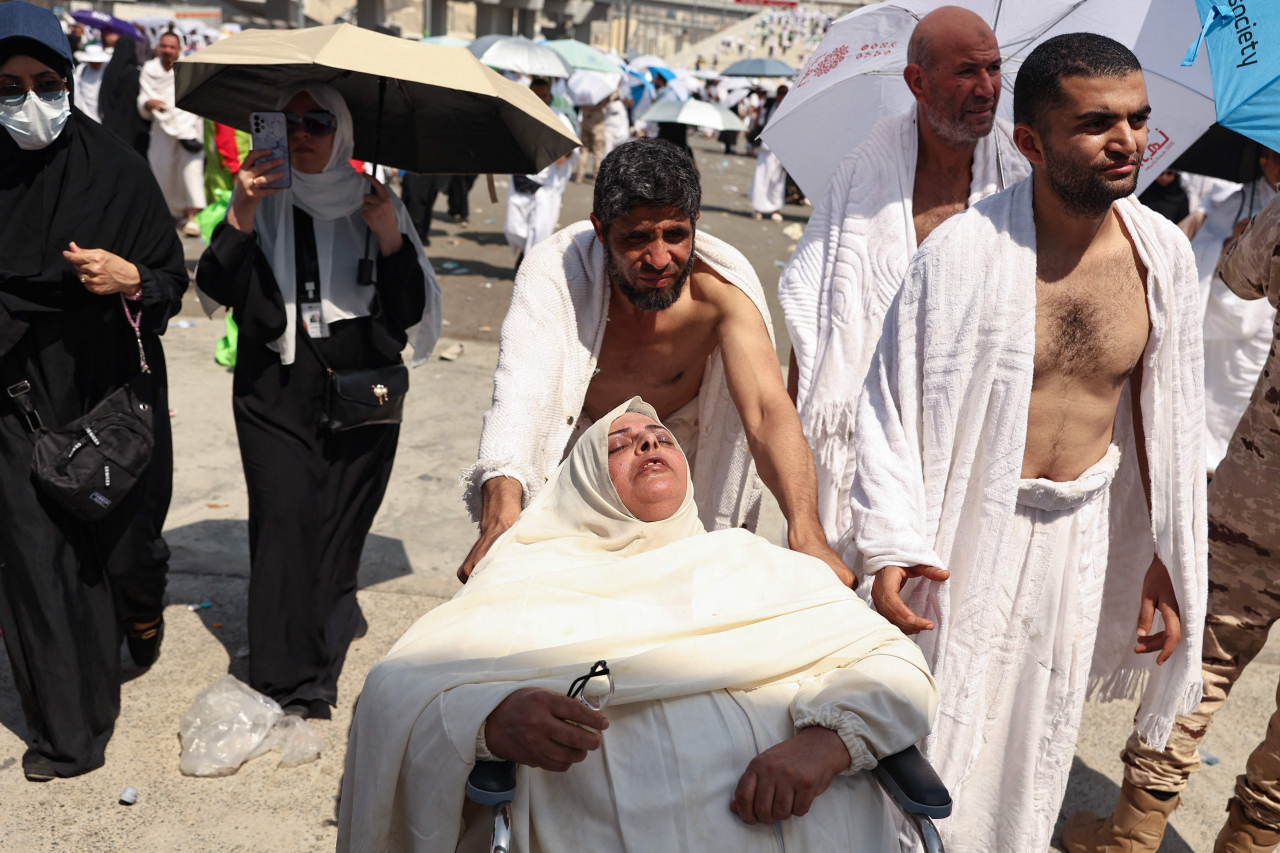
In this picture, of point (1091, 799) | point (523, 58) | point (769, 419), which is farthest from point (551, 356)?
point (523, 58)

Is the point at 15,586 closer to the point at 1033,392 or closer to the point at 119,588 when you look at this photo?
the point at 119,588

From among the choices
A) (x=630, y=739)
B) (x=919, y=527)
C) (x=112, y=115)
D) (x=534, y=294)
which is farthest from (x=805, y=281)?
(x=112, y=115)

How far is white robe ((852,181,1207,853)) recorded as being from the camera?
8.88 ft

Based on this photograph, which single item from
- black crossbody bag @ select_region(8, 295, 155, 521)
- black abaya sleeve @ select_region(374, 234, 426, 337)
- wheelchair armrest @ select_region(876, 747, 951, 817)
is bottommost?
black crossbody bag @ select_region(8, 295, 155, 521)

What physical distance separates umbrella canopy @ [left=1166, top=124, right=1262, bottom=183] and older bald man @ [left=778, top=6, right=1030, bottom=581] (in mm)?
2321

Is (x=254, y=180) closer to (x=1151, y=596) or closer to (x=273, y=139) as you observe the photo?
(x=273, y=139)

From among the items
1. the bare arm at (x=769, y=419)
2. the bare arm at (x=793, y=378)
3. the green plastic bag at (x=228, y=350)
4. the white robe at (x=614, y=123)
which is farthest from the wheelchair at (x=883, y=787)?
the white robe at (x=614, y=123)

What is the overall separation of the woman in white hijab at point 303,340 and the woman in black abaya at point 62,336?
30 centimetres

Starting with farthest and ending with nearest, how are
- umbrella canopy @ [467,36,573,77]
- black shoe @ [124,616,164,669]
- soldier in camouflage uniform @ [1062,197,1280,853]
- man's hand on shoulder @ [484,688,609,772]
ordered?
umbrella canopy @ [467,36,573,77] → black shoe @ [124,616,164,669] → soldier in camouflage uniform @ [1062,197,1280,853] → man's hand on shoulder @ [484,688,609,772]

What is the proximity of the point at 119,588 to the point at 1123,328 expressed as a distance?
3.33m

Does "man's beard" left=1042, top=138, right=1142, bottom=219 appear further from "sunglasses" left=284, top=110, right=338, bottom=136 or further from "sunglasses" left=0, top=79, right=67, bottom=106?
"sunglasses" left=0, top=79, right=67, bottom=106

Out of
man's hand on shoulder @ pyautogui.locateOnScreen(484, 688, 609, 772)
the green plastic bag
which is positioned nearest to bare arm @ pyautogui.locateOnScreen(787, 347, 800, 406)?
man's hand on shoulder @ pyautogui.locateOnScreen(484, 688, 609, 772)

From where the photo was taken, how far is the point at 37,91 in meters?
3.34

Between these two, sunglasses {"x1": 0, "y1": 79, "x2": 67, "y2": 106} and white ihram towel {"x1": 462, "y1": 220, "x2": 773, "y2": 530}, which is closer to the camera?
white ihram towel {"x1": 462, "y1": 220, "x2": 773, "y2": 530}
